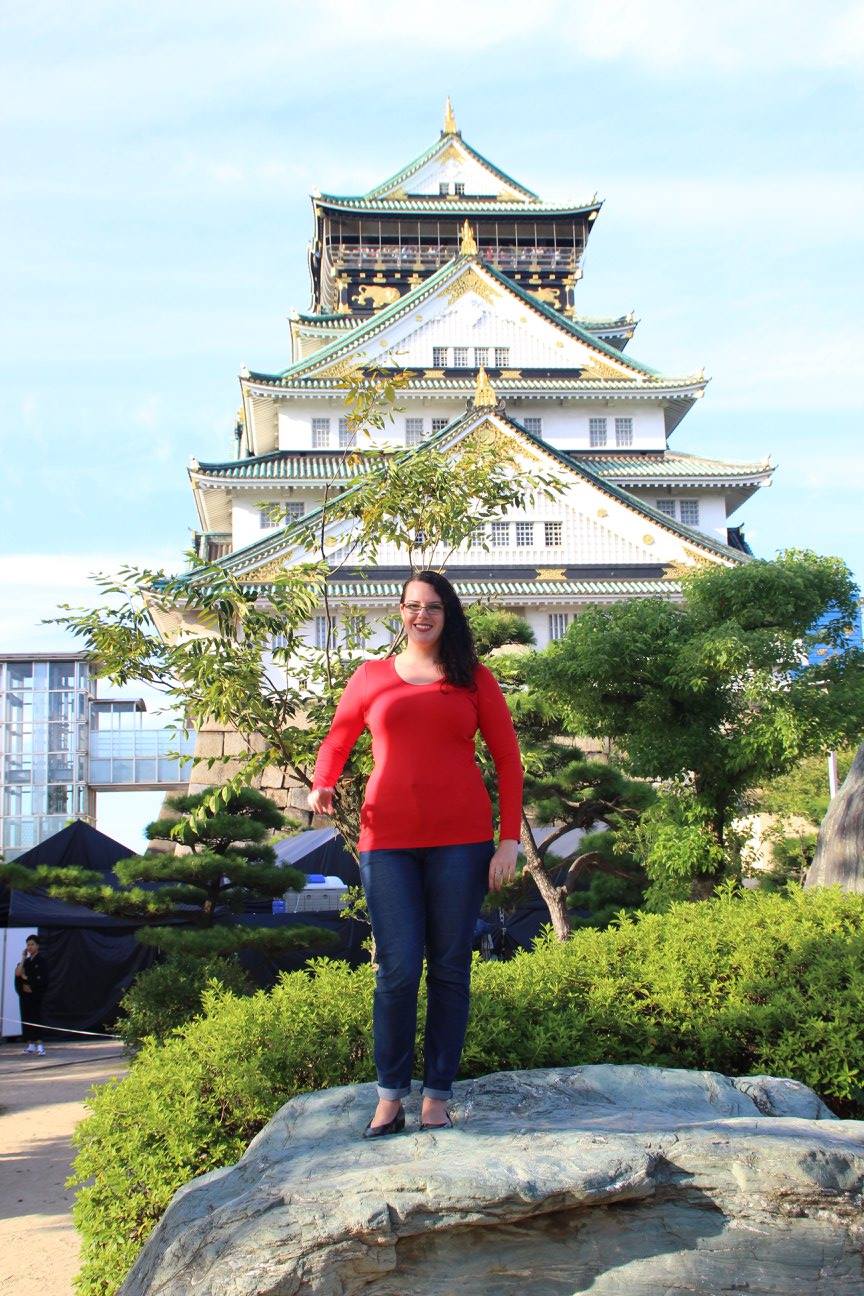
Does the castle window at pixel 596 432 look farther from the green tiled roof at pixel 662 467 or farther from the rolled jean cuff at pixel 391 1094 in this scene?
the rolled jean cuff at pixel 391 1094

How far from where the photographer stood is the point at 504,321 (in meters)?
37.2

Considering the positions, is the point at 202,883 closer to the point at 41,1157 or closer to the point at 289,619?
the point at 41,1157

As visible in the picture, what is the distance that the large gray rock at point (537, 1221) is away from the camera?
3.48 metres

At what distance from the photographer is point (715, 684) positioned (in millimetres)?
13180

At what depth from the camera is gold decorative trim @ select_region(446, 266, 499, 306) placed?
37.0 metres

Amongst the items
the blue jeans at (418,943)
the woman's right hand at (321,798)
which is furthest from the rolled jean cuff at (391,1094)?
the woman's right hand at (321,798)

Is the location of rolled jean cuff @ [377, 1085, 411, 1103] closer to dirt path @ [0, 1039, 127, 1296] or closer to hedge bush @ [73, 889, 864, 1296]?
hedge bush @ [73, 889, 864, 1296]

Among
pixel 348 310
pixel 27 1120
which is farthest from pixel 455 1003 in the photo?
pixel 348 310

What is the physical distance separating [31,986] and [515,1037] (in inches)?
553

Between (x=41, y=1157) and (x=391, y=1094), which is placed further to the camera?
(x=41, y=1157)

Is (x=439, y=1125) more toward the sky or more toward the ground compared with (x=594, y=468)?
more toward the ground

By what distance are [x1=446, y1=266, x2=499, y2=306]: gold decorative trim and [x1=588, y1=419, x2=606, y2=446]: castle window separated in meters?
4.59

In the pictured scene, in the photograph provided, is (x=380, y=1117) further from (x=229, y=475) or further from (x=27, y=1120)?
(x=229, y=475)

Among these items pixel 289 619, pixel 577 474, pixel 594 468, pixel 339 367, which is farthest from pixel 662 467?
pixel 289 619
